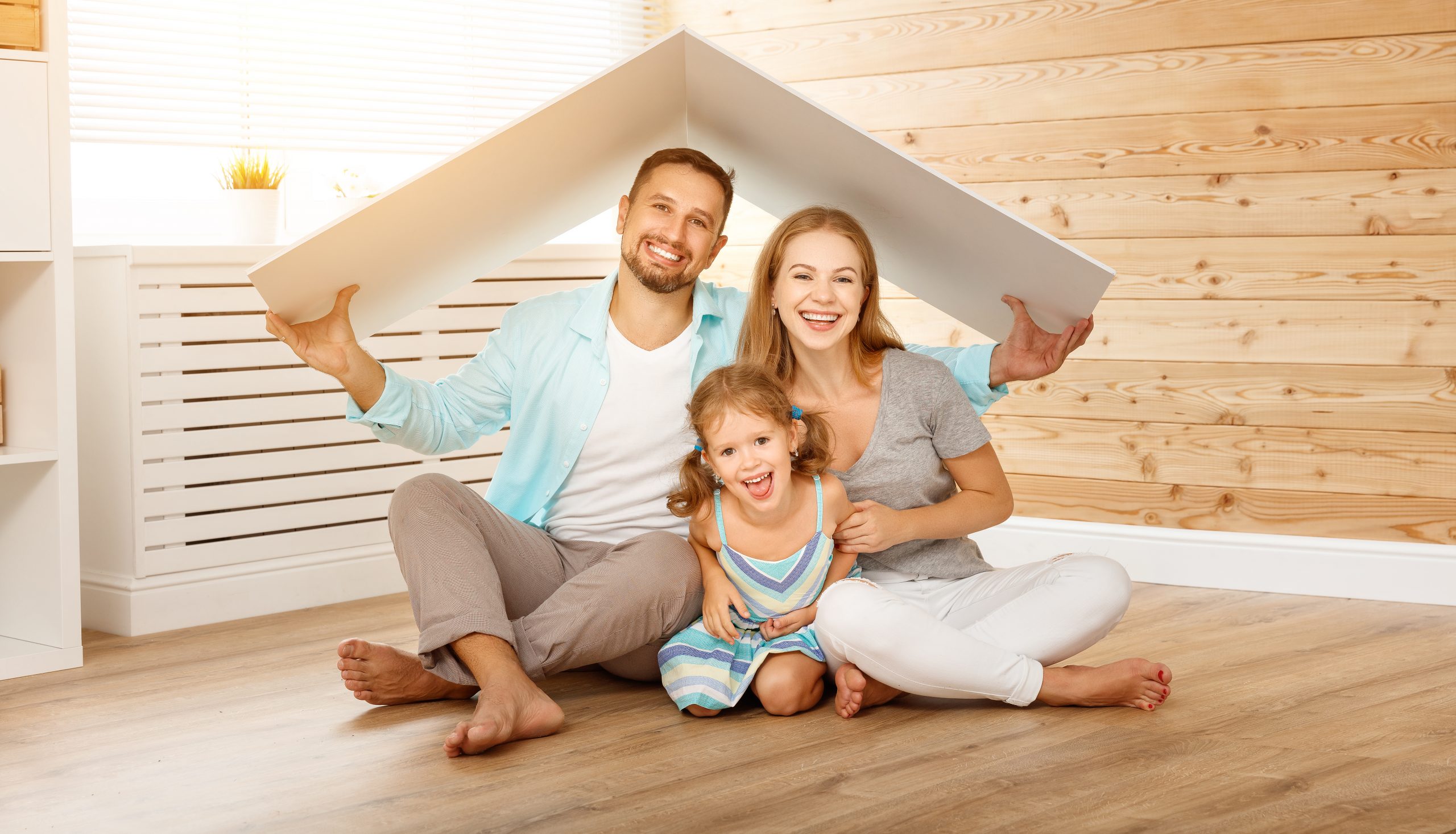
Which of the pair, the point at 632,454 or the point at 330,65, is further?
the point at 330,65

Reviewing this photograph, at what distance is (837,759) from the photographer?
1656 mm

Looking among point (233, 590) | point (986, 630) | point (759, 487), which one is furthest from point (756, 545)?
point (233, 590)

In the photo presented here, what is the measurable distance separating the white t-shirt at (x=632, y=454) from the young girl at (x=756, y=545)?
111mm

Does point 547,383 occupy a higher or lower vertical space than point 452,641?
higher

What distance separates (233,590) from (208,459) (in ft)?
0.84

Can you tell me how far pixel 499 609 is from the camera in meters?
1.85

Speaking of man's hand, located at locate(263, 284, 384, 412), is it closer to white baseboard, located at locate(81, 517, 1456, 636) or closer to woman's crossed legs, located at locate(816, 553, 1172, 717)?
woman's crossed legs, located at locate(816, 553, 1172, 717)

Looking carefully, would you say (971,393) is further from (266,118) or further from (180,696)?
(266,118)

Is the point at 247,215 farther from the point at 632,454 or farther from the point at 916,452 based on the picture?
the point at 916,452

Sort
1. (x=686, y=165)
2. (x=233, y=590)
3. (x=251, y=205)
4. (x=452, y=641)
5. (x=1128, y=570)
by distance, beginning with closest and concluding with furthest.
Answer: (x=452, y=641)
(x=686, y=165)
(x=233, y=590)
(x=251, y=205)
(x=1128, y=570)

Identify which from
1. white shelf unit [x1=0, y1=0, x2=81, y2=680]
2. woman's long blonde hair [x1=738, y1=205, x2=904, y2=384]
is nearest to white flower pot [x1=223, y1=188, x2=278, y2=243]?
white shelf unit [x1=0, y1=0, x2=81, y2=680]

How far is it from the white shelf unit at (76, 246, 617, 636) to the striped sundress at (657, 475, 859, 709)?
110 centimetres

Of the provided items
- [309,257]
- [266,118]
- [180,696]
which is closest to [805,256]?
[309,257]

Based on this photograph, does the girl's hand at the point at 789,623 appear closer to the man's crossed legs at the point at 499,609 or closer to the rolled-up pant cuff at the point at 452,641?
the man's crossed legs at the point at 499,609
